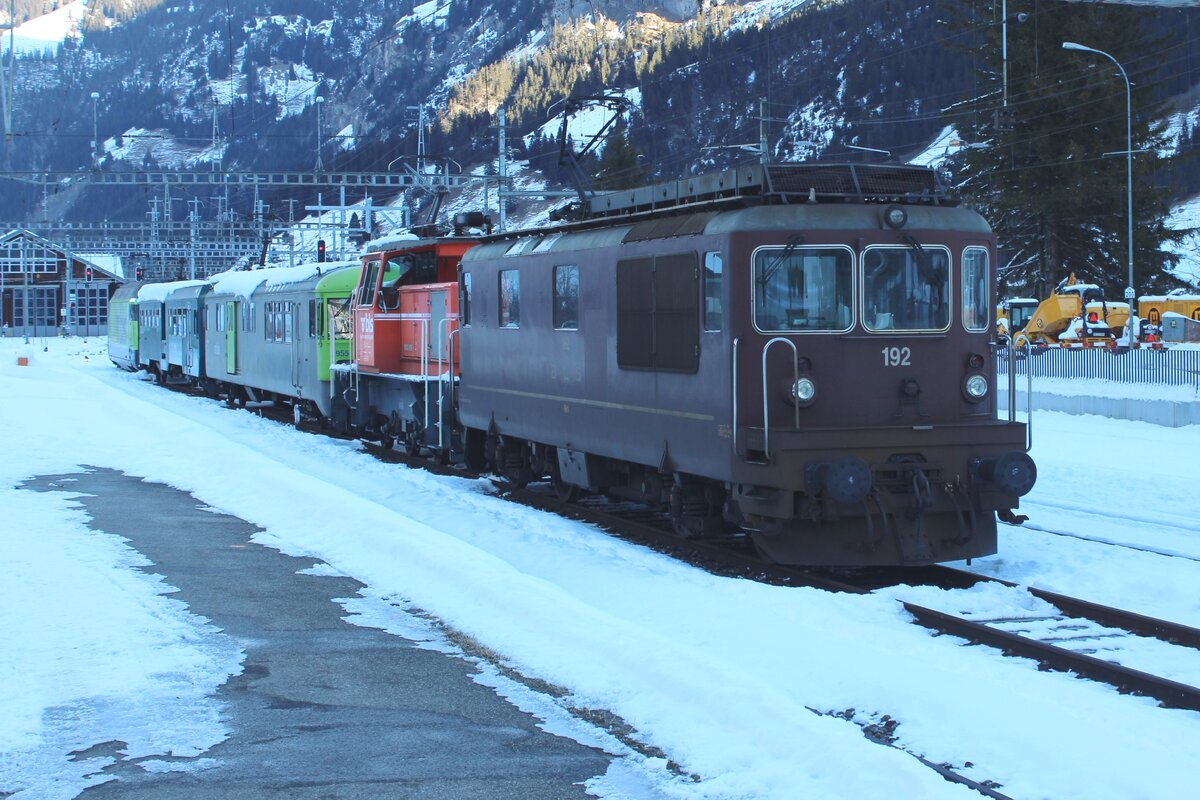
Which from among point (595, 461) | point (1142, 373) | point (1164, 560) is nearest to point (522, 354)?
point (595, 461)

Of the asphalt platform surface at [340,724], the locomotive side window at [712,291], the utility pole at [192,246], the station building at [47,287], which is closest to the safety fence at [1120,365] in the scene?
the locomotive side window at [712,291]

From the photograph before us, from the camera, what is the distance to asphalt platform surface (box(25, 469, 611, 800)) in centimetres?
607

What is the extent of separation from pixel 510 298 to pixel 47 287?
97505 mm

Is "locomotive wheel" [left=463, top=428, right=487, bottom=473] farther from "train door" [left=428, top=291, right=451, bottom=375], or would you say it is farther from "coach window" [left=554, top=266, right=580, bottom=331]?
"coach window" [left=554, top=266, right=580, bottom=331]

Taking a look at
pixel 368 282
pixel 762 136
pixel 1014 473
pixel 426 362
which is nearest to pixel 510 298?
A: pixel 426 362

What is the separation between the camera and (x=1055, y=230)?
53.2 metres

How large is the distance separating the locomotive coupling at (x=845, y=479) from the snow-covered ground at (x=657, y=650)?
0.84m

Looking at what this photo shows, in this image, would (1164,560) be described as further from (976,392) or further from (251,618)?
(251,618)

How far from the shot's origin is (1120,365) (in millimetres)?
32281

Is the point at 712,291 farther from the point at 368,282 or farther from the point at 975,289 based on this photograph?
the point at 368,282

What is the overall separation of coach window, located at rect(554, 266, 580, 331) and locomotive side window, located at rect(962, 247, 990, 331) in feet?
13.5

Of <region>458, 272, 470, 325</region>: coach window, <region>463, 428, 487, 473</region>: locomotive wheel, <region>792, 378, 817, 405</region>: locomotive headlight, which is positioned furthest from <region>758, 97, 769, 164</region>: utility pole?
<region>792, 378, 817, 405</region>: locomotive headlight

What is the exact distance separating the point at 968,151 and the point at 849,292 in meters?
44.9

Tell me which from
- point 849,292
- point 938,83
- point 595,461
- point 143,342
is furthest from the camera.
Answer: point 938,83
